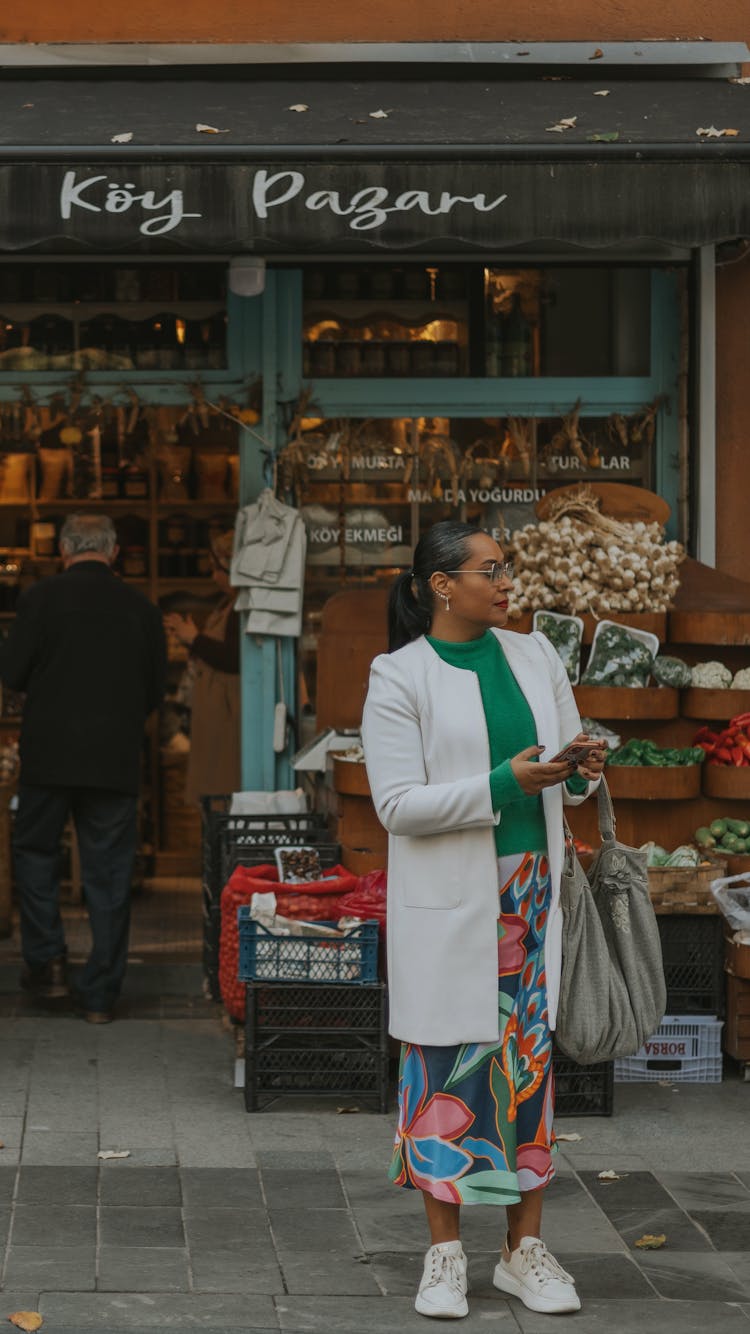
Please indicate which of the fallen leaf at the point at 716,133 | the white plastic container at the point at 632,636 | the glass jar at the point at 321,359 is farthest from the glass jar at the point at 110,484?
the fallen leaf at the point at 716,133

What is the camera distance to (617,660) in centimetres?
742

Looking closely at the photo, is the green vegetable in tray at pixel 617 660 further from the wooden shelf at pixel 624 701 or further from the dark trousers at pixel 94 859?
the dark trousers at pixel 94 859

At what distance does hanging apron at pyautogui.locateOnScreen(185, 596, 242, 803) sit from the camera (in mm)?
10109

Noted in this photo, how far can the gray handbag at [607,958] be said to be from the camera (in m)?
4.69

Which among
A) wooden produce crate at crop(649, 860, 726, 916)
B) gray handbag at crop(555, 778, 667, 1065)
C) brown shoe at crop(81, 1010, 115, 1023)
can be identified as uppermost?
gray handbag at crop(555, 778, 667, 1065)

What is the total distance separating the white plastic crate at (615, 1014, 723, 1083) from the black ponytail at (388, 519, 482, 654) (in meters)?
2.69

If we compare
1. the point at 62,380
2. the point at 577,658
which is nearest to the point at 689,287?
the point at 577,658

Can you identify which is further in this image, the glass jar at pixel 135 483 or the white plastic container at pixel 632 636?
the glass jar at pixel 135 483

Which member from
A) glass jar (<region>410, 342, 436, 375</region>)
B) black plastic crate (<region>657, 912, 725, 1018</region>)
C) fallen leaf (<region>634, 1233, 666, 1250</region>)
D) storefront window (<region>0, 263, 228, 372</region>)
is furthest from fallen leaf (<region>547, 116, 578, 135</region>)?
fallen leaf (<region>634, 1233, 666, 1250</region>)

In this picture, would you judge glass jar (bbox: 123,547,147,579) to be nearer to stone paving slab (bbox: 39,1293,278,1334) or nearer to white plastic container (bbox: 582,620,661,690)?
white plastic container (bbox: 582,620,661,690)

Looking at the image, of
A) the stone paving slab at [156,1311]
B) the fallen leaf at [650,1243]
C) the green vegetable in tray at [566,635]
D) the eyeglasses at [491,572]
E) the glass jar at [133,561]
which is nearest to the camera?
the stone paving slab at [156,1311]

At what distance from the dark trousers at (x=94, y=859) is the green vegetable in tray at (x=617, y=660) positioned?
204cm

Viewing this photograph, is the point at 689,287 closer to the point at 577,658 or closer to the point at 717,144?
the point at 717,144

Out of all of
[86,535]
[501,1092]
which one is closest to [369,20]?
[86,535]
